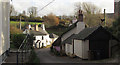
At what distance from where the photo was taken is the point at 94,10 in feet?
142

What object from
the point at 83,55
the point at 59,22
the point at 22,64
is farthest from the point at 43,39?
the point at 22,64

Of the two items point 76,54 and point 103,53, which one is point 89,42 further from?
point 76,54

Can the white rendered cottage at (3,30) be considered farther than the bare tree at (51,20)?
No

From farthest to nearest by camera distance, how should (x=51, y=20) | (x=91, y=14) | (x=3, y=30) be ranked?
(x=51, y=20) → (x=91, y=14) → (x=3, y=30)

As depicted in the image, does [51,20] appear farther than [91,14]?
Yes

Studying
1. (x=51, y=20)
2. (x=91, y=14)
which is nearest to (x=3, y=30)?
(x=91, y=14)

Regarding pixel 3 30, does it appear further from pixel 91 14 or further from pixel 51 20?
pixel 51 20

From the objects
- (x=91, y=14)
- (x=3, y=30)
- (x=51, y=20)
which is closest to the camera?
(x=3, y=30)

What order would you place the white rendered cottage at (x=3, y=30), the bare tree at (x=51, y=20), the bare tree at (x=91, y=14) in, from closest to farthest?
the white rendered cottage at (x=3, y=30), the bare tree at (x=91, y=14), the bare tree at (x=51, y=20)

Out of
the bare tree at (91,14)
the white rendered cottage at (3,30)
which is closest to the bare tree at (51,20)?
the bare tree at (91,14)

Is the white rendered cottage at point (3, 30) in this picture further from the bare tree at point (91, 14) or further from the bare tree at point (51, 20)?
the bare tree at point (51, 20)

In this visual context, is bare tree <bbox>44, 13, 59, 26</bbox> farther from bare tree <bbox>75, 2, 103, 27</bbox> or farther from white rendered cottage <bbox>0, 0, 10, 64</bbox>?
white rendered cottage <bbox>0, 0, 10, 64</bbox>

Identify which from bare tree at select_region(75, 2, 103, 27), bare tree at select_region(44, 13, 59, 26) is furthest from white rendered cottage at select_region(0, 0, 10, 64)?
bare tree at select_region(44, 13, 59, 26)

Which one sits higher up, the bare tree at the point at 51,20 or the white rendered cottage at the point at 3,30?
the bare tree at the point at 51,20
